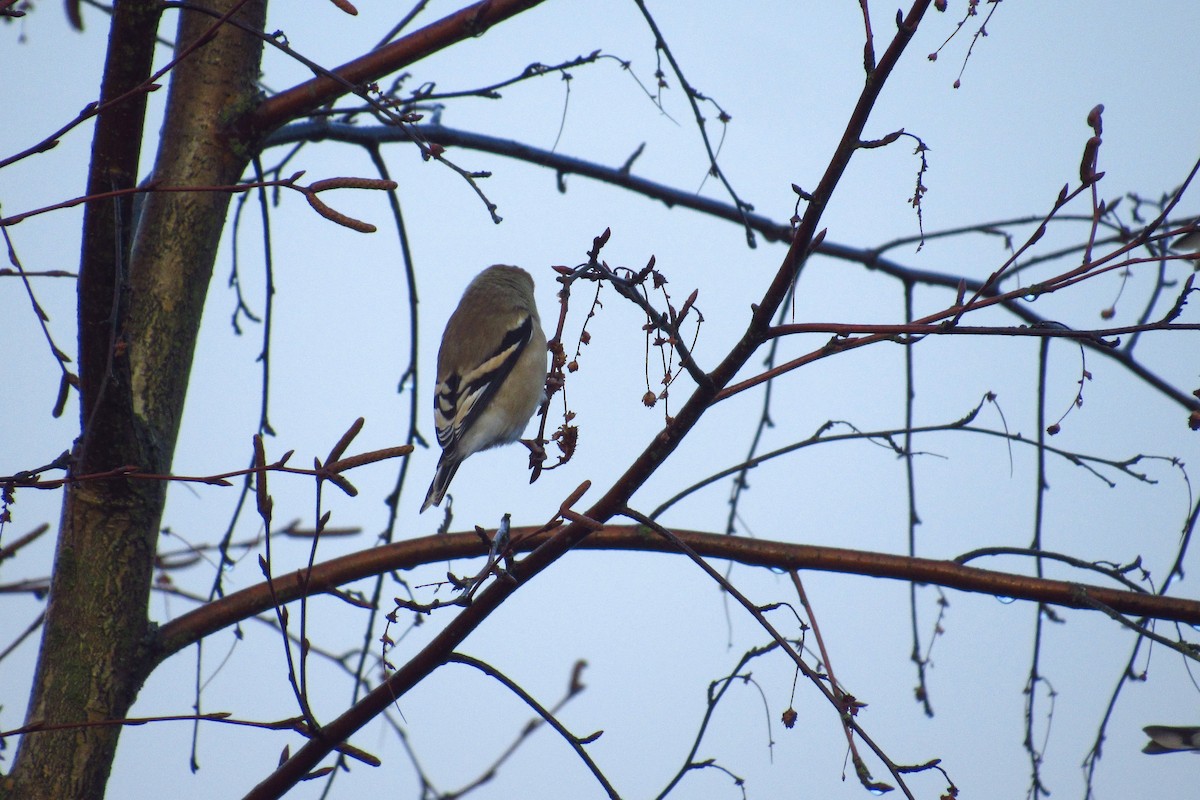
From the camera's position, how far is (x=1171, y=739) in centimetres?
224

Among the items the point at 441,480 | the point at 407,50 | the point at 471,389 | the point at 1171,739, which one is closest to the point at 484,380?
the point at 471,389

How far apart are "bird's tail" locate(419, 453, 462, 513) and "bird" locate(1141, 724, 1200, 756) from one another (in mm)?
3032

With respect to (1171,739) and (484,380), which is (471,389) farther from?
(1171,739)

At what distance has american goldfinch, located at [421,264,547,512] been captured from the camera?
508 centimetres

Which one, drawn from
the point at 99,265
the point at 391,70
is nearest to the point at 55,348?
the point at 99,265

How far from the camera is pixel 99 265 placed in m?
2.16

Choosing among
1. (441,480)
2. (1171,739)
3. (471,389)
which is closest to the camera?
(1171,739)

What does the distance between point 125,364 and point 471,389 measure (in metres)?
2.96

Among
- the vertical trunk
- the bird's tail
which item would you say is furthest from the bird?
the bird's tail

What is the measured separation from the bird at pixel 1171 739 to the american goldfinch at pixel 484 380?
308cm

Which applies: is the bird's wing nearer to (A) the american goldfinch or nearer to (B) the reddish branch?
(A) the american goldfinch

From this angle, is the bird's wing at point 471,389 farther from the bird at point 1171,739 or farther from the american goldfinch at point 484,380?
the bird at point 1171,739

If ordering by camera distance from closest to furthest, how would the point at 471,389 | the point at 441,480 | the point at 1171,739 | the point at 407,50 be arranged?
1. the point at 1171,739
2. the point at 407,50
3. the point at 441,480
4. the point at 471,389

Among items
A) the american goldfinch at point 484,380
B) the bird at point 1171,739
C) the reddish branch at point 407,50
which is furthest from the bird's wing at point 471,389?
the bird at point 1171,739
